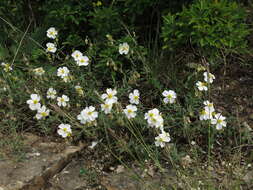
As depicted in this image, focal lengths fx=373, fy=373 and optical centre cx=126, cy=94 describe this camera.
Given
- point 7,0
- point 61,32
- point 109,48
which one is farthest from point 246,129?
point 7,0

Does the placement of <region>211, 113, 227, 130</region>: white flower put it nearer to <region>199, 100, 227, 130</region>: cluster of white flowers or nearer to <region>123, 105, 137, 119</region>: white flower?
<region>199, 100, 227, 130</region>: cluster of white flowers

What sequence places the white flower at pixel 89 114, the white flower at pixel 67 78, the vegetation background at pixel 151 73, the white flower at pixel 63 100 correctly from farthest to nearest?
the white flower at pixel 67 78 < the white flower at pixel 63 100 < the vegetation background at pixel 151 73 < the white flower at pixel 89 114

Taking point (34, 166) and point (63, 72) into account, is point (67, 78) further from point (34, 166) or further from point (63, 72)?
point (34, 166)

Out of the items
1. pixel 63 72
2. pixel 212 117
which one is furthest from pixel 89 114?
pixel 212 117

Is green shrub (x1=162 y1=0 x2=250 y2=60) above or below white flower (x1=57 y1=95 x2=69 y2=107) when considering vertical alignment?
above

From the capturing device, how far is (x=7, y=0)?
4.54 meters

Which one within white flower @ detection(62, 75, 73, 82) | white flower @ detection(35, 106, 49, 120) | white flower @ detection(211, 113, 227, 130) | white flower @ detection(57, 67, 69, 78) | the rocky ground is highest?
white flower @ detection(57, 67, 69, 78)

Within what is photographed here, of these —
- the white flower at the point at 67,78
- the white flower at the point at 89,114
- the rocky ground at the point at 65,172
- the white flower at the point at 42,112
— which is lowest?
the rocky ground at the point at 65,172

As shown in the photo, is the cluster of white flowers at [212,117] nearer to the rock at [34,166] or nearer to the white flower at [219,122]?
the white flower at [219,122]

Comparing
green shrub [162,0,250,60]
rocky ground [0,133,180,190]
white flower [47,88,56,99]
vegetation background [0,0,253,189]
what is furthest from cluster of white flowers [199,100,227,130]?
white flower [47,88,56,99]

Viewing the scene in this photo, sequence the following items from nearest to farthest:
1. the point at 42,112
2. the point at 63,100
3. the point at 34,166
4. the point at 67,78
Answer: the point at 34,166
the point at 42,112
the point at 63,100
the point at 67,78

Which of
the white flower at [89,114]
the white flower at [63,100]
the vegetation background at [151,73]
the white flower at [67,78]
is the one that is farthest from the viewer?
the white flower at [67,78]

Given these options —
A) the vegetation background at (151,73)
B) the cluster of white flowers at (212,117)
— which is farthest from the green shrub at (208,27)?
the cluster of white flowers at (212,117)

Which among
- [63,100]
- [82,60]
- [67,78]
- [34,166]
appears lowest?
[34,166]
